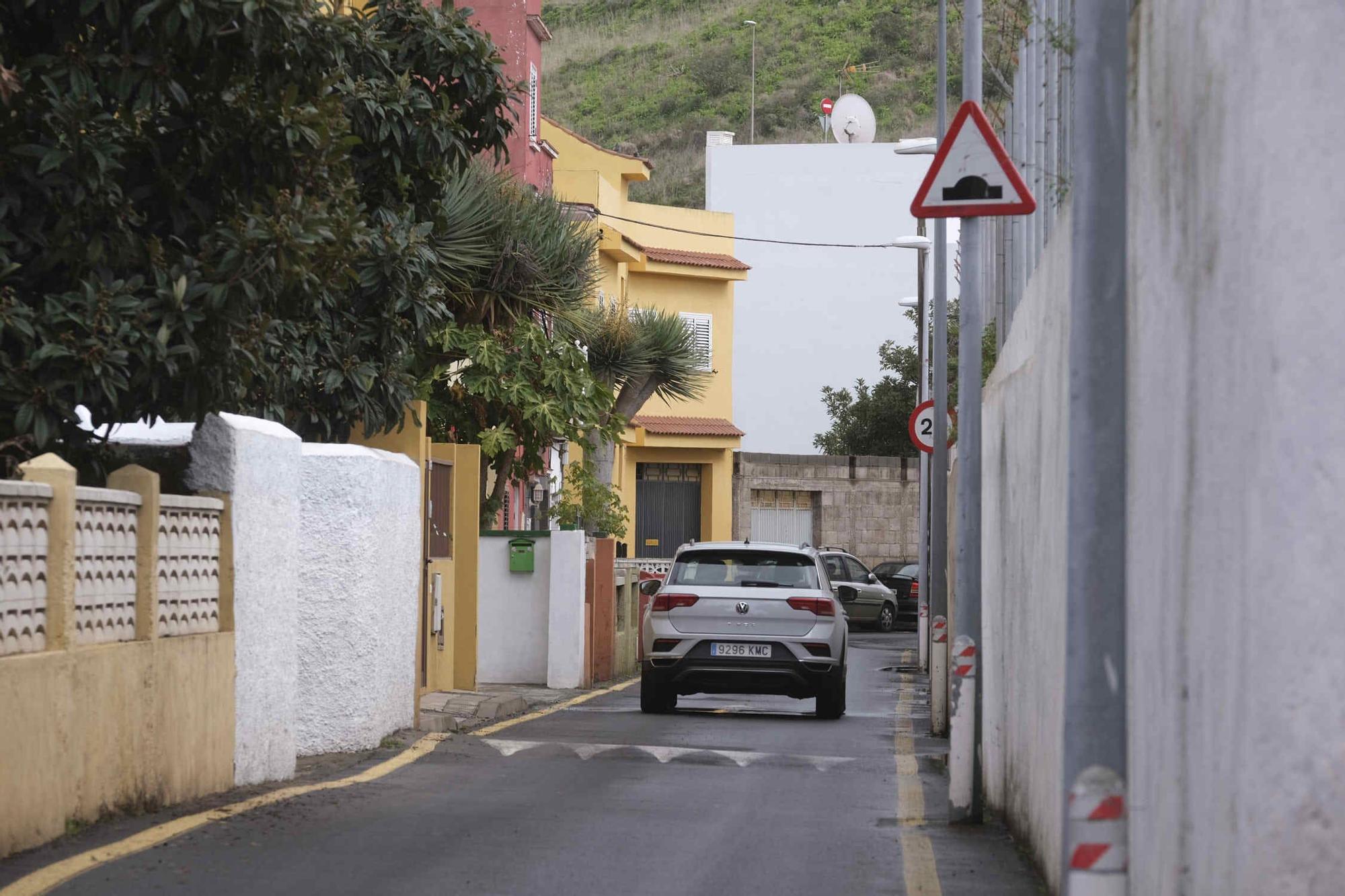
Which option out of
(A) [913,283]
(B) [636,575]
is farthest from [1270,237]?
(A) [913,283]

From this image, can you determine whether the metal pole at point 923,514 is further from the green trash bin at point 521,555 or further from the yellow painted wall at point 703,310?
the yellow painted wall at point 703,310

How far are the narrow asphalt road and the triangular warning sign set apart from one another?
3.34 meters

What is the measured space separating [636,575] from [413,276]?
12.4 metres

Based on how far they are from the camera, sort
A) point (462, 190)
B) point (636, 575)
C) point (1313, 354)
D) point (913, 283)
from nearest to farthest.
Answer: point (1313, 354)
point (462, 190)
point (636, 575)
point (913, 283)

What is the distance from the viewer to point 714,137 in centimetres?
5738

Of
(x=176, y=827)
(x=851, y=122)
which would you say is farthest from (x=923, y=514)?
(x=851, y=122)

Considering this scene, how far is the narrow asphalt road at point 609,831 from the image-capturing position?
7.72m

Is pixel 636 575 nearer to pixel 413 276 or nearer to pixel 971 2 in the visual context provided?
pixel 413 276

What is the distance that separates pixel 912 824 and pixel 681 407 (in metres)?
37.0

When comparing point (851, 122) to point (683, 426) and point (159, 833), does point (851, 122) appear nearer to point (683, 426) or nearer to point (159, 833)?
point (683, 426)

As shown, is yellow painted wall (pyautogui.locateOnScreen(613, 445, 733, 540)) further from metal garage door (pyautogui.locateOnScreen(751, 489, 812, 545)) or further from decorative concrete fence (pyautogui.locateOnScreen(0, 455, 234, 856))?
decorative concrete fence (pyautogui.locateOnScreen(0, 455, 234, 856))

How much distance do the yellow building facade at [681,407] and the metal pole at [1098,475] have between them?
130 feet

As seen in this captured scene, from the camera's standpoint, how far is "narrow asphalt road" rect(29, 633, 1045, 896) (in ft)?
25.3

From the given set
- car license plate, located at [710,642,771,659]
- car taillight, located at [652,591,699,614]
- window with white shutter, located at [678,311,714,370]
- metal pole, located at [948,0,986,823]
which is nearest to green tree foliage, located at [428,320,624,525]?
car taillight, located at [652,591,699,614]
